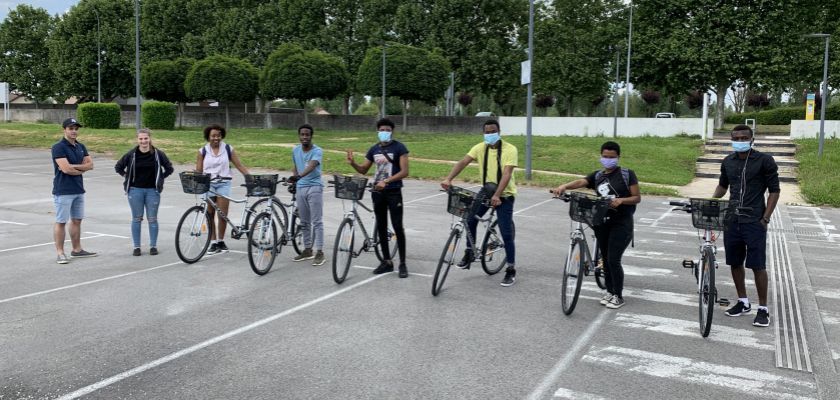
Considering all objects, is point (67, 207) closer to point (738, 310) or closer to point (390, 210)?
point (390, 210)

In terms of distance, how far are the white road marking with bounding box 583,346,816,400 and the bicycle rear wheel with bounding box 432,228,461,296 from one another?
6.97 ft

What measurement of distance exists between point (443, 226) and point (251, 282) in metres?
5.21

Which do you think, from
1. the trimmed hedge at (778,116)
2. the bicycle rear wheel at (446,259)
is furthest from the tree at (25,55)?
the bicycle rear wheel at (446,259)

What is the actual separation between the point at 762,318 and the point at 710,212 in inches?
51.0

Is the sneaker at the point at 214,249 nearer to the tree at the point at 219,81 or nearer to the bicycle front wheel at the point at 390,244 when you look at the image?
the bicycle front wheel at the point at 390,244

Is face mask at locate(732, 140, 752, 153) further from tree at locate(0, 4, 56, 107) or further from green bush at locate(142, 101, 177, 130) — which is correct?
tree at locate(0, 4, 56, 107)

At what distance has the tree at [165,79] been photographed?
158ft

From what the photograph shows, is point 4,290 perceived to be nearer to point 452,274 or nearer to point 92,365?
point 92,365

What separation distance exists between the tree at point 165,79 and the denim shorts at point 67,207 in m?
40.9

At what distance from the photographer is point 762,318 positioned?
6664 mm

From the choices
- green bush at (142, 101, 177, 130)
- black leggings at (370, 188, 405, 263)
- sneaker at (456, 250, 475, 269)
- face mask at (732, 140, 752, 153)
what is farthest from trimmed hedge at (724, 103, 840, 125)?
black leggings at (370, 188, 405, 263)

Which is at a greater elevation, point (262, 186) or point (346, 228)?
point (262, 186)

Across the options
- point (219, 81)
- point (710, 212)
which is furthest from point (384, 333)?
point (219, 81)

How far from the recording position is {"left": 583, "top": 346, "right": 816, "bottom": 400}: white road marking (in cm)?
507
